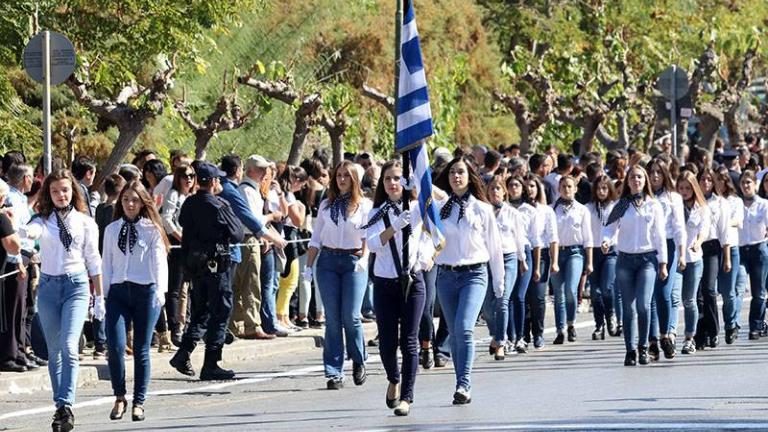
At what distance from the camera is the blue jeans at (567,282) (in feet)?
65.8

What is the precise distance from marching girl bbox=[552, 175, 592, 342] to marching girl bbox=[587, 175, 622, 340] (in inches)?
7.4

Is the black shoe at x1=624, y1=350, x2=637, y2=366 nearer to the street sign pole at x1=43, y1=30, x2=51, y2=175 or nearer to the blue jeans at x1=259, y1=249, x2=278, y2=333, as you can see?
the blue jeans at x1=259, y1=249, x2=278, y2=333

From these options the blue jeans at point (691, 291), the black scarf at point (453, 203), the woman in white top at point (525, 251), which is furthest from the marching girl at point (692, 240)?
the black scarf at point (453, 203)

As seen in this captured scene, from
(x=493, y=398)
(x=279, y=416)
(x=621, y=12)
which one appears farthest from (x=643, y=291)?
(x=621, y=12)

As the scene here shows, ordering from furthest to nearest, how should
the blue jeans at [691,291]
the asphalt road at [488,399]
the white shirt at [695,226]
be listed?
the blue jeans at [691,291] < the white shirt at [695,226] < the asphalt road at [488,399]

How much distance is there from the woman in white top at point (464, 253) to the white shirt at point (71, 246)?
8.49 feet

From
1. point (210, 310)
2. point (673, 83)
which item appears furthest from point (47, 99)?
point (673, 83)

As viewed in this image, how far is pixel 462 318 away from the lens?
46.8 ft

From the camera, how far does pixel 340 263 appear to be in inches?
621

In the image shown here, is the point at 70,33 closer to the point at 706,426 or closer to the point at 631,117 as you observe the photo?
the point at 706,426

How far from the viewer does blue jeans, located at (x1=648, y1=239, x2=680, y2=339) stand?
58.1ft

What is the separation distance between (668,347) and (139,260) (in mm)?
5948

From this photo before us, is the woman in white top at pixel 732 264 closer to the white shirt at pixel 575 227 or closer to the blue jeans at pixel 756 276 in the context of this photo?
the blue jeans at pixel 756 276

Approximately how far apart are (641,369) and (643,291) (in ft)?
2.37
